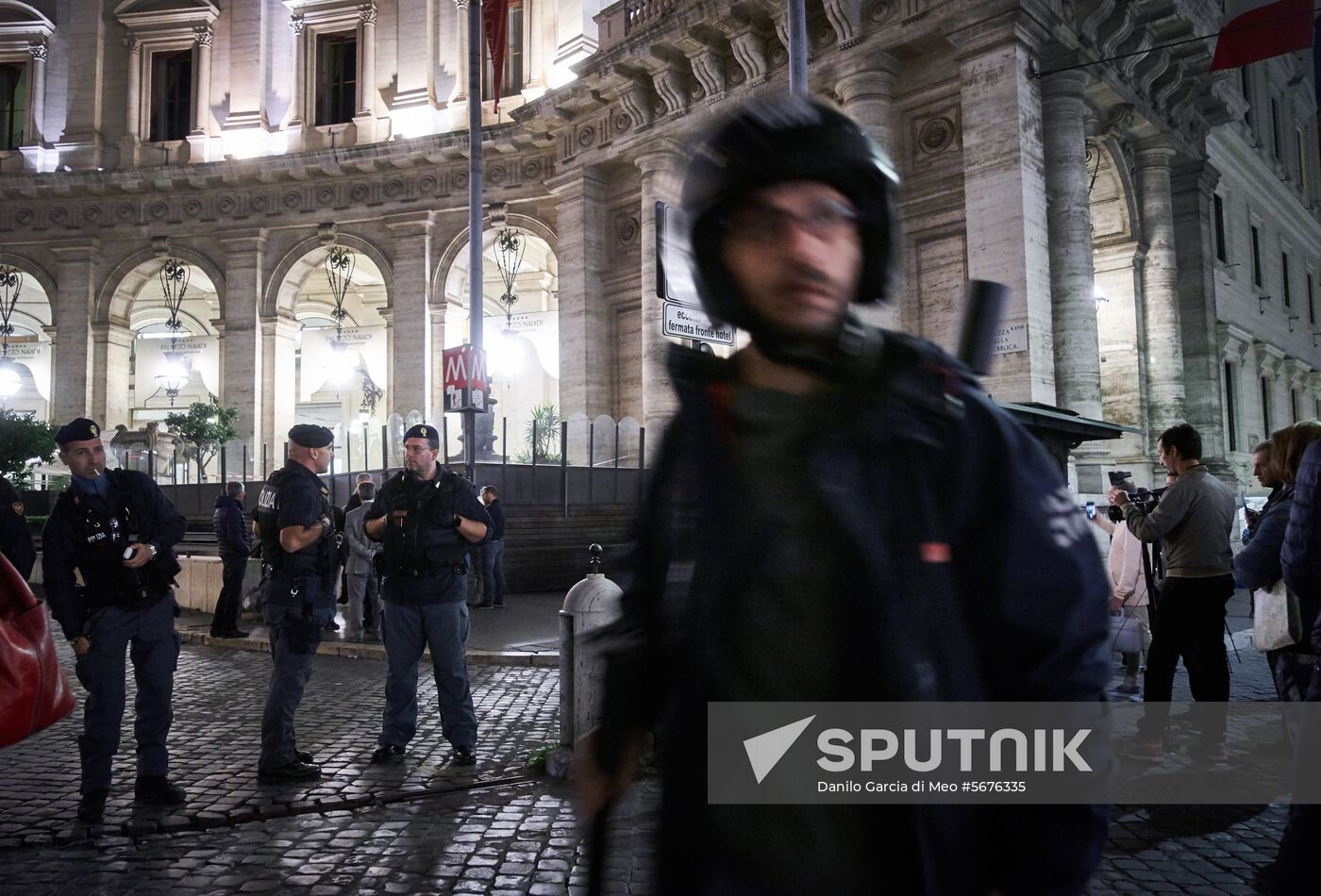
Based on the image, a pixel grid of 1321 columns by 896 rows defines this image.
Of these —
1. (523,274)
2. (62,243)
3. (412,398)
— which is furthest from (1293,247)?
(62,243)

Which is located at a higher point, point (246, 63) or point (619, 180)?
point (246, 63)

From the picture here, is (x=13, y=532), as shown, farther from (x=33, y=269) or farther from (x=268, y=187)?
(x=33, y=269)

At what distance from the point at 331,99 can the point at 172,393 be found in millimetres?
9357

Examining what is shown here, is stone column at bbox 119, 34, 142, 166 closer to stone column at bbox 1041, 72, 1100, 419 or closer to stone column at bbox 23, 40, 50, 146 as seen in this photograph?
stone column at bbox 23, 40, 50, 146

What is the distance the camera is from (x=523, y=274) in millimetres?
31141

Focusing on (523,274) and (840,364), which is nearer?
(840,364)

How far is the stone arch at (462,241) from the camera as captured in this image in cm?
2214

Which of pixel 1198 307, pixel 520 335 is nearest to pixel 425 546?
pixel 1198 307

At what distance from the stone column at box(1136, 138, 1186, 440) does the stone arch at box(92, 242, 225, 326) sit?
22670 millimetres

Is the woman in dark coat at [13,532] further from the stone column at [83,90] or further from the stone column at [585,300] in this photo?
the stone column at [83,90]

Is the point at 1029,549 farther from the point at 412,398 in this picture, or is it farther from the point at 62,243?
the point at 62,243

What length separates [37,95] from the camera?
26062 mm

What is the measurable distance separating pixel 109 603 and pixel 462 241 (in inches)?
747

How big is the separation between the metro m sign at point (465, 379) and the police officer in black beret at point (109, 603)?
6076 millimetres
